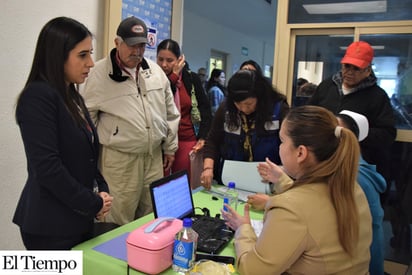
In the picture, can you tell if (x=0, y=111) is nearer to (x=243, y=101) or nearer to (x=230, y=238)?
(x=243, y=101)

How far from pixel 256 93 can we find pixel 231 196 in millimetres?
566

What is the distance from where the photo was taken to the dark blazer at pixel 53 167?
118 cm

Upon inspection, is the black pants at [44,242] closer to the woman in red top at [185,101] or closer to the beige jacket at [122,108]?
the beige jacket at [122,108]

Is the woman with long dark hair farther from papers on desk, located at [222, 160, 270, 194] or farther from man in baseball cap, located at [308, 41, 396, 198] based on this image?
papers on desk, located at [222, 160, 270, 194]

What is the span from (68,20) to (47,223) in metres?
0.74

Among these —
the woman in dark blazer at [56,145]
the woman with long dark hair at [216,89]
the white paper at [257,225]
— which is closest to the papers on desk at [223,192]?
the white paper at [257,225]

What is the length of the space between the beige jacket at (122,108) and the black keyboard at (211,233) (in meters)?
0.60

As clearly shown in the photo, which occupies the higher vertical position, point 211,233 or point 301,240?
point 301,240

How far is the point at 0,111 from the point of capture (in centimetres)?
195

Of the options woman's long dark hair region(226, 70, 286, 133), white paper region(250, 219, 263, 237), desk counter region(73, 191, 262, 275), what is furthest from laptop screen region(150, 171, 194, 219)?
woman's long dark hair region(226, 70, 286, 133)

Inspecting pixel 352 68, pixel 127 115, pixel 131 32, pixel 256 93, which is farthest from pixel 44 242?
pixel 352 68

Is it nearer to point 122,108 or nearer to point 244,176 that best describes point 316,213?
point 244,176

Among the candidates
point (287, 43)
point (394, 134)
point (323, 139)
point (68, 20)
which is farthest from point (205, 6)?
point (323, 139)

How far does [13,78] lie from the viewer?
2.00 metres
